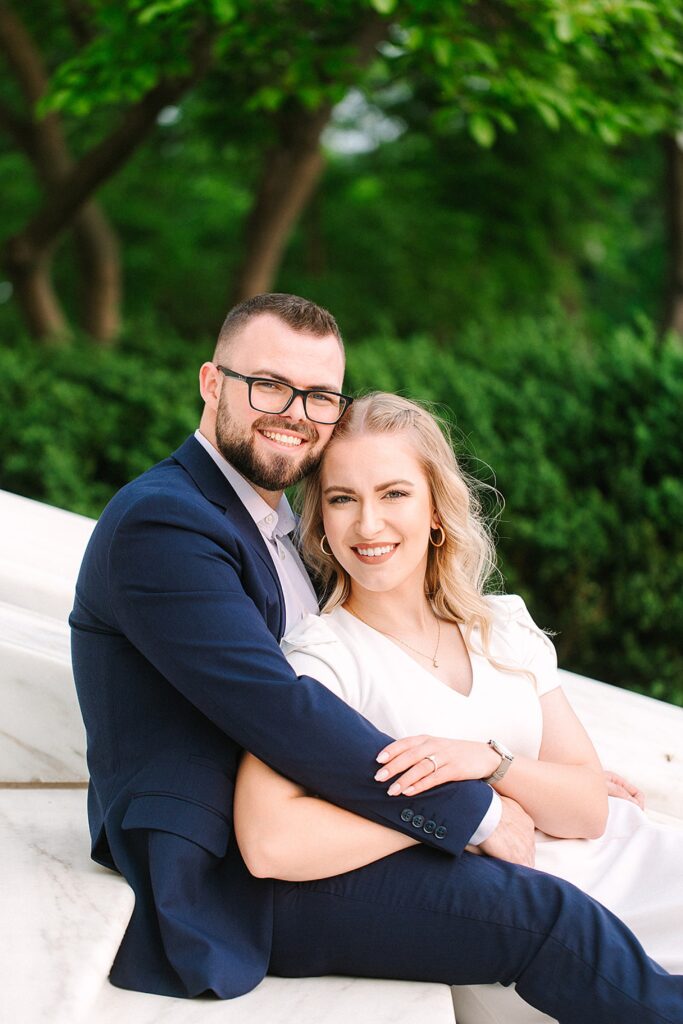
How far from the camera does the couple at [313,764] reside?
2.30m

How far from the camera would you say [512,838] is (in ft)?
8.11

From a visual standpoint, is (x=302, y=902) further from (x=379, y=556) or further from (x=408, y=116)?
(x=408, y=116)

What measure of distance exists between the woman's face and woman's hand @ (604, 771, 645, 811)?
2.83 ft

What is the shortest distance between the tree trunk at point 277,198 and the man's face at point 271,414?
6171mm

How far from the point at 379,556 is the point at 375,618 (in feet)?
0.66

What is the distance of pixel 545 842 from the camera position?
2.70 meters

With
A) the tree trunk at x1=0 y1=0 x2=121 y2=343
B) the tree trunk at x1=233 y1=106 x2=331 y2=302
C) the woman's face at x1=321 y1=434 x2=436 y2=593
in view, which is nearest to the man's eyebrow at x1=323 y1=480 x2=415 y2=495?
the woman's face at x1=321 y1=434 x2=436 y2=593

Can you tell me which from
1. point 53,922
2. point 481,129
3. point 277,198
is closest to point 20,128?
point 277,198

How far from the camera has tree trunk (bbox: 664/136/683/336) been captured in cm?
949

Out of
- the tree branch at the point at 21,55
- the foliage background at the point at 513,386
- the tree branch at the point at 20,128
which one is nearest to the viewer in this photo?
the foliage background at the point at 513,386

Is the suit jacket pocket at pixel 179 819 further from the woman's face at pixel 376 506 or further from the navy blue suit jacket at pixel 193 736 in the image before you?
the woman's face at pixel 376 506

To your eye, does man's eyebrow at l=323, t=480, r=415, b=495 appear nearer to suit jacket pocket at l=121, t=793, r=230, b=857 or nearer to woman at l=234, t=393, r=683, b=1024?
woman at l=234, t=393, r=683, b=1024

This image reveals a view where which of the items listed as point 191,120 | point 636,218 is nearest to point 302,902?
point 191,120

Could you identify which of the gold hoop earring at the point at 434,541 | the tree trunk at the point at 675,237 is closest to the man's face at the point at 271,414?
the gold hoop earring at the point at 434,541
